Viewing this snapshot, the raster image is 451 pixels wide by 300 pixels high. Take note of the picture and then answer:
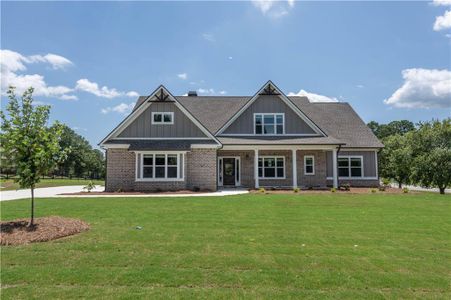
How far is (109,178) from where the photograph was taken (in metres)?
20.7

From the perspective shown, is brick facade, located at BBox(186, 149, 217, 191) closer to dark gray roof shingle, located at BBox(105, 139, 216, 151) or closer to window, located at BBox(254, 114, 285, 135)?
dark gray roof shingle, located at BBox(105, 139, 216, 151)

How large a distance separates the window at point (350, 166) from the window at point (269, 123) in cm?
572

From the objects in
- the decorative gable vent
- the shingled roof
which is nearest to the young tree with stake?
the shingled roof

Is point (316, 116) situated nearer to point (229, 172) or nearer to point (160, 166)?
point (229, 172)

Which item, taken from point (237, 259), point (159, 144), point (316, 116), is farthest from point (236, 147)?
point (237, 259)

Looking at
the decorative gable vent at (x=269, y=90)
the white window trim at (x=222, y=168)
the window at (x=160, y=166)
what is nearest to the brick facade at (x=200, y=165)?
the window at (x=160, y=166)

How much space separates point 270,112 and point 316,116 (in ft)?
21.1

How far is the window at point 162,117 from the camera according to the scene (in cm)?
2164

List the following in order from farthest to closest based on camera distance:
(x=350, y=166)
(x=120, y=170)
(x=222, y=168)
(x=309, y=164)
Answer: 1. (x=350, y=166)
2. (x=222, y=168)
3. (x=309, y=164)
4. (x=120, y=170)

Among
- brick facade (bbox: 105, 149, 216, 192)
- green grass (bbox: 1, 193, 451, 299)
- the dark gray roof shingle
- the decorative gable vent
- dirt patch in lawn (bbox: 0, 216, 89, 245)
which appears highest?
the decorative gable vent

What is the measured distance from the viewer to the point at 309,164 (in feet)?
77.6

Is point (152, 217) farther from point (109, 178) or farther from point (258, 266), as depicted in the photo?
point (109, 178)

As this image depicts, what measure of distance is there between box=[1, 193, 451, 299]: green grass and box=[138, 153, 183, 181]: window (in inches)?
404

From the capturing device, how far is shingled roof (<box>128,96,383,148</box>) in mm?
24984
